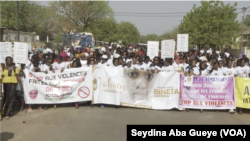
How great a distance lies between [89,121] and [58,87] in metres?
1.85

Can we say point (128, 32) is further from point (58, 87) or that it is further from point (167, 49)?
point (58, 87)

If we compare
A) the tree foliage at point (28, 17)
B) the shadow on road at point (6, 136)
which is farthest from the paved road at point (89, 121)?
the tree foliage at point (28, 17)

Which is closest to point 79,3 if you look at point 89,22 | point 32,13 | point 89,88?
point 89,22

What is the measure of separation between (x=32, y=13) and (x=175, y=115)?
2037 inches

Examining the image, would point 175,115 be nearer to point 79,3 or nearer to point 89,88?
point 89,88

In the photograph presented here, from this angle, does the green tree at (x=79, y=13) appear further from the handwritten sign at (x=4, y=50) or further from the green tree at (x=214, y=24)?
the handwritten sign at (x=4, y=50)

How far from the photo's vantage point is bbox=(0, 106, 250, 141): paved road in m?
5.33

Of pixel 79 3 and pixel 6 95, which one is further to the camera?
pixel 79 3

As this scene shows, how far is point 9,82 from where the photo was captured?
259 inches

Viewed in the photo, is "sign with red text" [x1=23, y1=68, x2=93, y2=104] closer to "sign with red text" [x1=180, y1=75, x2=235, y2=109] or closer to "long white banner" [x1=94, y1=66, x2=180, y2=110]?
"long white banner" [x1=94, y1=66, x2=180, y2=110]

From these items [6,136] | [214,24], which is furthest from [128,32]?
[6,136]

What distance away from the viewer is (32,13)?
52.0 metres

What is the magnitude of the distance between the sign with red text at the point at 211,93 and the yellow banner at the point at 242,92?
15cm

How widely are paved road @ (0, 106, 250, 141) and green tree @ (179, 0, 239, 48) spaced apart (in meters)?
23.1
